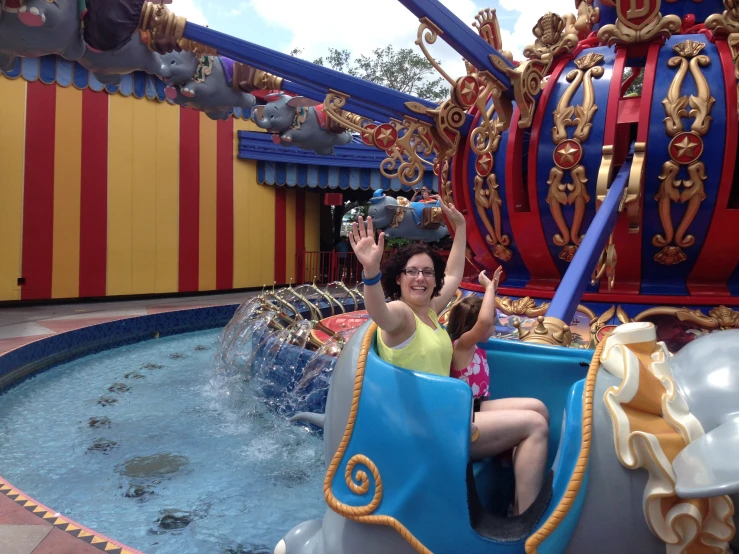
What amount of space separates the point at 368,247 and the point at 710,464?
38.5 inches

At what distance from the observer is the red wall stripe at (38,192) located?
368 inches

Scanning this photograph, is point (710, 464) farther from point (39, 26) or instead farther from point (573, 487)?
point (39, 26)

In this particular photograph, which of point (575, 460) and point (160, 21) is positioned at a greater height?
point (160, 21)

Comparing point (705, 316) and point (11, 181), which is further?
point (11, 181)

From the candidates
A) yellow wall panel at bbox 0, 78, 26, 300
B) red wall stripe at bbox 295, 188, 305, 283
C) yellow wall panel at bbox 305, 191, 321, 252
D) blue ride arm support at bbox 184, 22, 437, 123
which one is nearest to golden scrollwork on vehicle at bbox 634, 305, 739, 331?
blue ride arm support at bbox 184, 22, 437, 123

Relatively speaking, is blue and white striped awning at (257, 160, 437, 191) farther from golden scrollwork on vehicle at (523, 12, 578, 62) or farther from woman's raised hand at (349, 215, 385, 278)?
woman's raised hand at (349, 215, 385, 278)

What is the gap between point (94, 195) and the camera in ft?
32.8

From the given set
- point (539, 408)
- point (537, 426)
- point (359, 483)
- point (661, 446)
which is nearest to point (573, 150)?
point (539, 408)

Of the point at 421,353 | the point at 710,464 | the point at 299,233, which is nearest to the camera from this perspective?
the point at 710,464

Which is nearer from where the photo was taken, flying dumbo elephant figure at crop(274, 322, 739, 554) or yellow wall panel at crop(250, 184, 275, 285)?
flying dumbo elephant figure at crop(274, 322, 739, 554)

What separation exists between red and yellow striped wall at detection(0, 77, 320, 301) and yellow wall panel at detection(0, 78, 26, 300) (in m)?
0.01

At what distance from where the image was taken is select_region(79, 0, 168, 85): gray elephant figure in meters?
3.51

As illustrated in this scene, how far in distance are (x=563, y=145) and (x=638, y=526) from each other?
8.70 feet

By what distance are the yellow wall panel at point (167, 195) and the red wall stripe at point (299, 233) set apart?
Answer: 2741mm
